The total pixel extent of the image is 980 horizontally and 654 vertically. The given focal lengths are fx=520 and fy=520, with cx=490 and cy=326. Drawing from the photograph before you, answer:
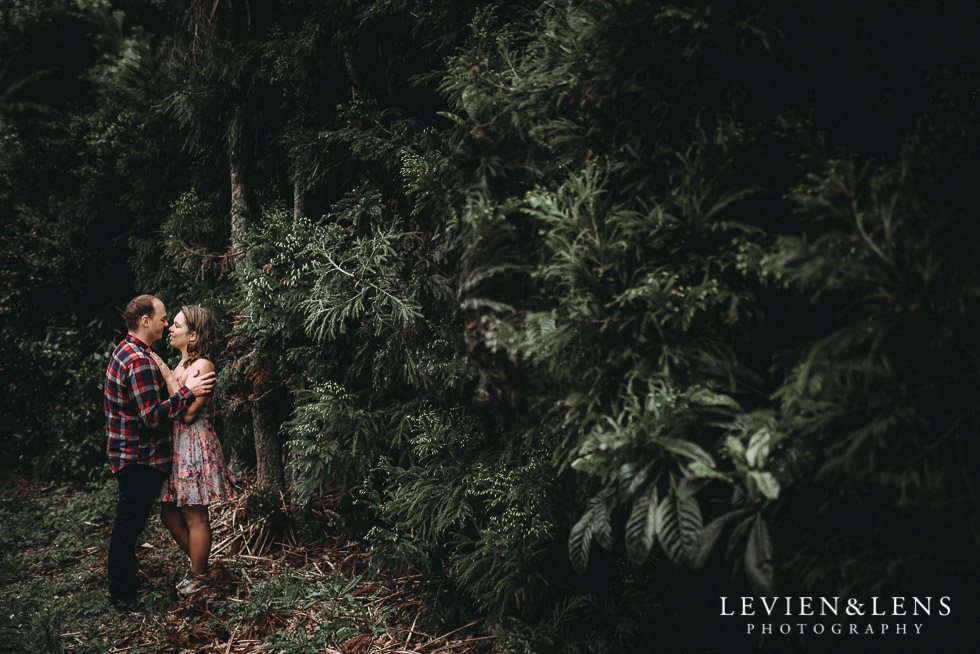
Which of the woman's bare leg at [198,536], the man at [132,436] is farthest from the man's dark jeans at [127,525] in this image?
the woman's bare leg at [198,536]

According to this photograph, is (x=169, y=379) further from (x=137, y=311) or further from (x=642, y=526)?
(x=642, y=526)

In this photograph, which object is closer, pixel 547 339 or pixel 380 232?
pixel 547 339

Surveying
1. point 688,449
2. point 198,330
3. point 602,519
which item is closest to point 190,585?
point 198,330

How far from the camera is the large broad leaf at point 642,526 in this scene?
1662 mm

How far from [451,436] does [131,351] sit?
2175 mm

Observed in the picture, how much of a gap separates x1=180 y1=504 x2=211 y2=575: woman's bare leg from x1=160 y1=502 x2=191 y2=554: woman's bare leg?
71 mm

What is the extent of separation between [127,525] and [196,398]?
90 cm

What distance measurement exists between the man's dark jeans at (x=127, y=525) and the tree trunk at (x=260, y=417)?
996 mm

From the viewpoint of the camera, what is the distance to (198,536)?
3.55m

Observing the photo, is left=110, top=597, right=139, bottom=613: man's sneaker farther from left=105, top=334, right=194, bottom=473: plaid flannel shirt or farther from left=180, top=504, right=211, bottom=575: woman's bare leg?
left=105, top=334, right=194, bottom=473: plaid flannel shirt

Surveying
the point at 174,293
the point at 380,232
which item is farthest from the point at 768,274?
the point at 174,293

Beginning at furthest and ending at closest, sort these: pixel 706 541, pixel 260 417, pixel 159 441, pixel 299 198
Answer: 1. pixel 260 417
2. pixel 299 198
3. pixel 159 441
4. pixel 706 541

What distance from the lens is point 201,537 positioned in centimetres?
356

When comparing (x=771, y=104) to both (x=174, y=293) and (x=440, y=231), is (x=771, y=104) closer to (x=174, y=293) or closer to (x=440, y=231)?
(x=440, y=231)
